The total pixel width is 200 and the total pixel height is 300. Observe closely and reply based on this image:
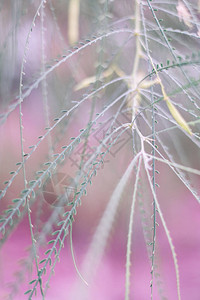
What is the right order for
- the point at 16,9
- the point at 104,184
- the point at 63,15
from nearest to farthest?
the point at 16,9
the point at 63,15
the point at 104,184

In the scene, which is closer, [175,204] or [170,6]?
[170,6]

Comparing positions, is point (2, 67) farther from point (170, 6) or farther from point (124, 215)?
point (124, 215)

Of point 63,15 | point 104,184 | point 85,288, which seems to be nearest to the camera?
point 85,288

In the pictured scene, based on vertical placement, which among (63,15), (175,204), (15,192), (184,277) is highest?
(63,15)

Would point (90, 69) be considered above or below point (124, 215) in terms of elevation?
above

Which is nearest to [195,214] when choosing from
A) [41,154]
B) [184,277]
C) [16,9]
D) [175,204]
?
[175,204]

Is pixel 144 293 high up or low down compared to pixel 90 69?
down

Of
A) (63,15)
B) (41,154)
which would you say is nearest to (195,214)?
(41,154)

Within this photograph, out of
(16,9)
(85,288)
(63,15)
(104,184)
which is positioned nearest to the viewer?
(85,288)

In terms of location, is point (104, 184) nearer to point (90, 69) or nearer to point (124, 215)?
point (124, 215)
